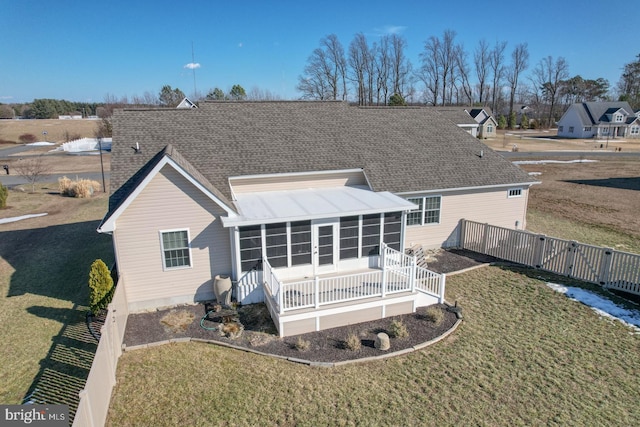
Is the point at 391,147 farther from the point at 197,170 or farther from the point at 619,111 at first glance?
the point at 619,111

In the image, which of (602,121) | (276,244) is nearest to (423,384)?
(276,244)

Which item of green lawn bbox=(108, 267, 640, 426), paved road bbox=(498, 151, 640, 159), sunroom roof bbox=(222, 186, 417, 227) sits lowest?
green lawn bbox=(108, 267, 640, 426)

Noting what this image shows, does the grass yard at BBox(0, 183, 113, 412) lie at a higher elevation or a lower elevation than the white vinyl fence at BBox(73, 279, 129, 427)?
lower

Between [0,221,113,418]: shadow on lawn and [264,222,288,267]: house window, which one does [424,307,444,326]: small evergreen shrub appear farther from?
[0,221,113,418]: shadow on lawn

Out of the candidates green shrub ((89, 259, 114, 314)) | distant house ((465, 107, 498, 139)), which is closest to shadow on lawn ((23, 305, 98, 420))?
green shrub ((89, 259, 114, 314))

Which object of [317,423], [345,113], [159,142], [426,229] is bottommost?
[317,423]

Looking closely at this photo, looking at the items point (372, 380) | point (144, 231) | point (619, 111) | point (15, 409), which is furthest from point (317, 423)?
point (619, 111)
